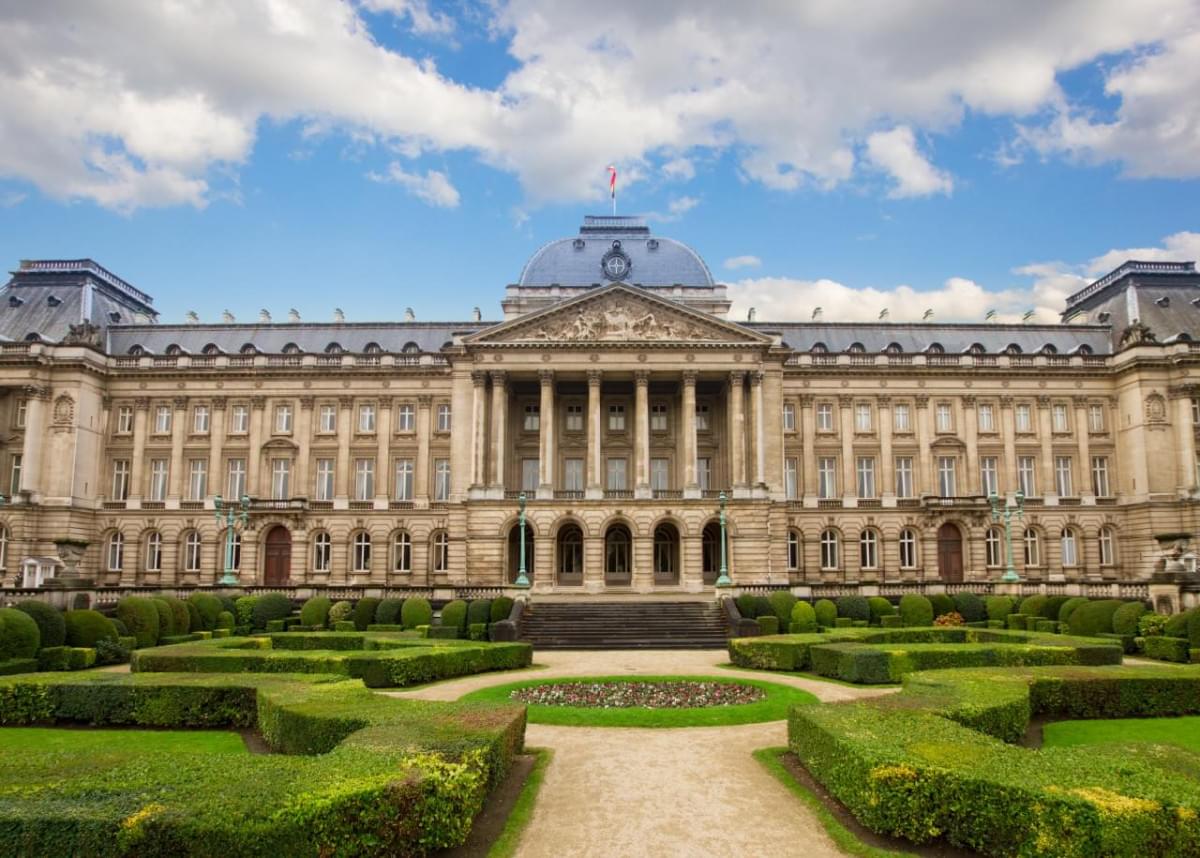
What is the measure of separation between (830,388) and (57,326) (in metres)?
53.5

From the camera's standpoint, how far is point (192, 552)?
58938mm

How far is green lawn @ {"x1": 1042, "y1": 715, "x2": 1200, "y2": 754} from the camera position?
701 inches

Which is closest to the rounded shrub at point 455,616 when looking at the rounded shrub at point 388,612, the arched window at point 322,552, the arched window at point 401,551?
the rounded shrub at point 388,612

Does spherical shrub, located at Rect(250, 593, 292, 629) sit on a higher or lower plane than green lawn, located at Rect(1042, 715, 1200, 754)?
higher

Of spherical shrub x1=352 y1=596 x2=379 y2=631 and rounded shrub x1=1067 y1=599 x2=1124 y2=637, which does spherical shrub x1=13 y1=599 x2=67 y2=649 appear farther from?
rounded shrub x1=1067 y1=599 x2=1124 y2=637

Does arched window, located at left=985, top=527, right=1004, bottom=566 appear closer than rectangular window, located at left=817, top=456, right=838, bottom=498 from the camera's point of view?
Yes

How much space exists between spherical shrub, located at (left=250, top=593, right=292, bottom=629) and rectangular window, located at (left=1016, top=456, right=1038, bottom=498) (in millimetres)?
46768

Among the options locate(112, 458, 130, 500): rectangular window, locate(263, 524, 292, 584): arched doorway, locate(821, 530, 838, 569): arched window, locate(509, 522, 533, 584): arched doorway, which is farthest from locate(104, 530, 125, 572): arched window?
locate(821, 530, 838, 569): arched window

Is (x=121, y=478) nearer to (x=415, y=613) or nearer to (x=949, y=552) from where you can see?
(x=415, y=613)

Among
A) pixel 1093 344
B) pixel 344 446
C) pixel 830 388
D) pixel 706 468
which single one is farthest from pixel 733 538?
pixel 1093 344

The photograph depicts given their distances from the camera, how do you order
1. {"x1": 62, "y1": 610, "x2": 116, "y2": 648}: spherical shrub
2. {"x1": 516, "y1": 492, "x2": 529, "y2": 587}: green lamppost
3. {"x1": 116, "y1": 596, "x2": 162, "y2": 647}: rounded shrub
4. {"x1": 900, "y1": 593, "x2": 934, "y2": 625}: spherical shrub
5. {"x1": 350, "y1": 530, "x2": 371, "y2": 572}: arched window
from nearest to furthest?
{"x1": 62, "y1": 610, "x2": 116, "y2": 648}: spherical shrub
{"x1": 116, "y1": 596, "x2": 162, "y2": 647}: rounded shrub
{"x1": 900, "y1": 593, "x2": 934, "y2": 625}: spherical shrub
{"x1": 516, "y1": 492, "x2": 529, "y2": 587}: green lamppost
{"x1": 350, "y1": 530, "x2": 371, "y2": 572}: arched window

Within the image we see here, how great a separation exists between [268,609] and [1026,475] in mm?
48428

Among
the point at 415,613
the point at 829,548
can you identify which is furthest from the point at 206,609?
the point at 829,548

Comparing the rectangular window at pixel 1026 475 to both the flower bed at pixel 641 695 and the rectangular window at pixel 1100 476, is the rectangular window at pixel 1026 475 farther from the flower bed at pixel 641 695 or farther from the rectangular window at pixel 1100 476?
the flower bed at pixel 641 695
